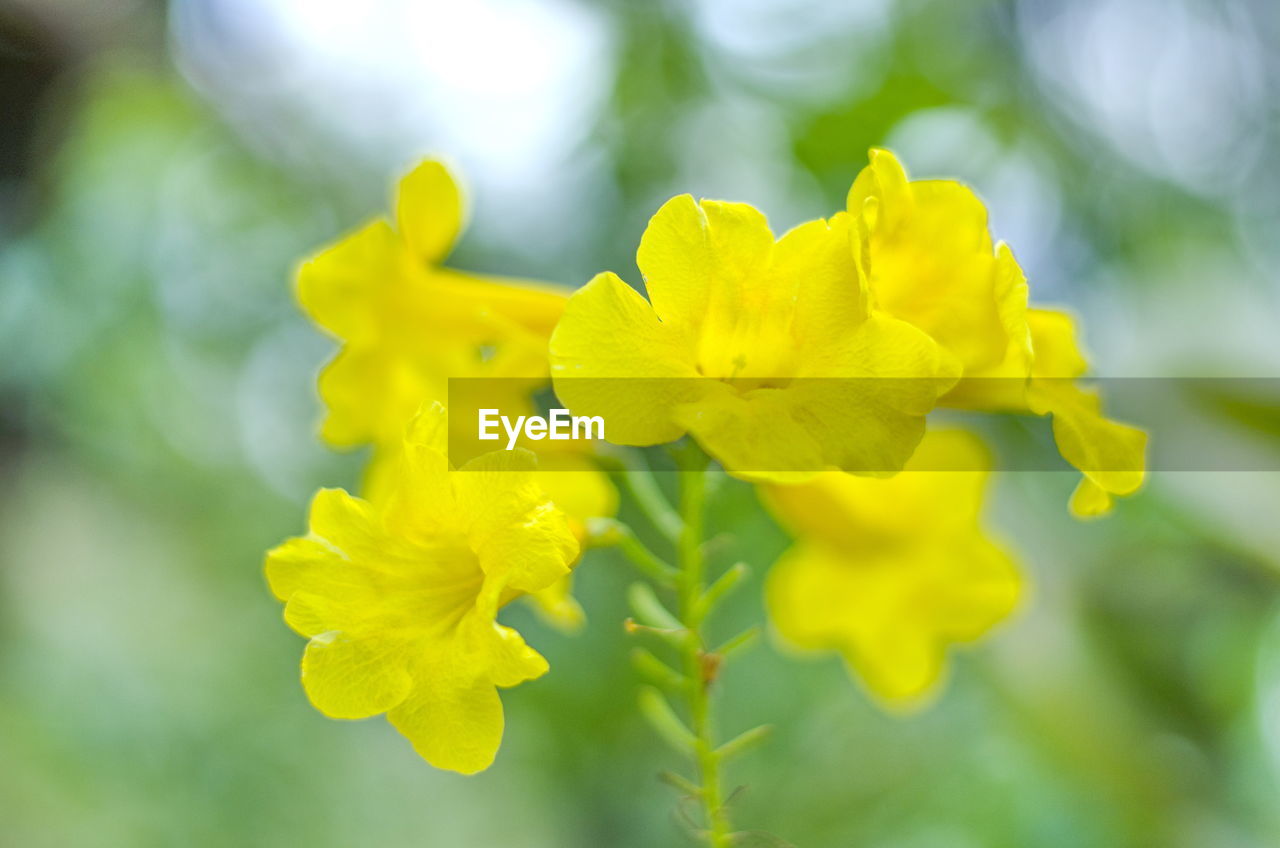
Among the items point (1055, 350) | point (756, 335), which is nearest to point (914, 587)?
point (1055, 350)

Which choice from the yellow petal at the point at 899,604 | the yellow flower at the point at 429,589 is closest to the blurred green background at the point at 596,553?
the yellow petal at the point at 899,604

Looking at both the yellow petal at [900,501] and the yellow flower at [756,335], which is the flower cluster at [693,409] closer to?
the yellow flower at [756,335]

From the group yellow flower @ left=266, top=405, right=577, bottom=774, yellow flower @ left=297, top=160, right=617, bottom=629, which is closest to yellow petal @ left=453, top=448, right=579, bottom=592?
yellow flower @ left=266, top=405, right=577, bottom=774

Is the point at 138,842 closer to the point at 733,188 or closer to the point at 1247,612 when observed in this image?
the point at 733,188

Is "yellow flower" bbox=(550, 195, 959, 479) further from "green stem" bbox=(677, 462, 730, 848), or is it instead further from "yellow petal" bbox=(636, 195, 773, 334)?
"green stem" bbox=(677, 462, 730, 848)

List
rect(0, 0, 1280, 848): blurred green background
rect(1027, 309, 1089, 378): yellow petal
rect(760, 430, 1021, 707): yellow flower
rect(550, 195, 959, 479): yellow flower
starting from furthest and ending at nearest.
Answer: rect(0, 0, 1280, 848): blurred green background, rect(760, 430, 1021, 707): yellow flower, rect(1027, 309, 1089, 378): yellow petal, rect(550, 195, 959, 479): yellow flower

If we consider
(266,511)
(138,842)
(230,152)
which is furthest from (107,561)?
(230,152)
